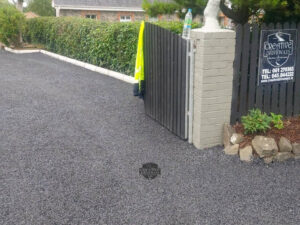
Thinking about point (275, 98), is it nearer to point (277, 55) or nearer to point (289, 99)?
point (289, 99)

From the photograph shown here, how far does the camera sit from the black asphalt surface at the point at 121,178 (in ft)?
11.9

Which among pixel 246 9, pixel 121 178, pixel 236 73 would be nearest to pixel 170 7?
A: pixel 246 9

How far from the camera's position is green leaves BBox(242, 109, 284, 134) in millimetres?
5059

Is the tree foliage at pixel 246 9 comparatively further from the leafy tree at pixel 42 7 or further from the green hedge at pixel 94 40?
the leafy tree at pixel 42 7

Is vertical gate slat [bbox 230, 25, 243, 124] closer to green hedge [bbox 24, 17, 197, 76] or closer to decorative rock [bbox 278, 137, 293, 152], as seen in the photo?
decorative rock [bbox 278, 137, 293, 152]

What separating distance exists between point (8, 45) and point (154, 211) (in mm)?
18529

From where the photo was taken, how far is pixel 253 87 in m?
5.43

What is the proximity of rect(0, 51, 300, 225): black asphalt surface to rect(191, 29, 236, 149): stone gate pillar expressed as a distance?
329 millimetres

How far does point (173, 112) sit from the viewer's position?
5859mm

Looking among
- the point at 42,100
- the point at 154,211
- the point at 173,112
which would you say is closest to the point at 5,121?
the point at 42,100

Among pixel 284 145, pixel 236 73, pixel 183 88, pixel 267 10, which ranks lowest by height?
pixel 284 145

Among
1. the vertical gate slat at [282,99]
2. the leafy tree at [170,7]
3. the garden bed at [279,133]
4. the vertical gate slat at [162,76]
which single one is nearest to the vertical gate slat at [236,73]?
the garden bed at [279,133]

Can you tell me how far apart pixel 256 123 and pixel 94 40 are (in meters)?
8.87

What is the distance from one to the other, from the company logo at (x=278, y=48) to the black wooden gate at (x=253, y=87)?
14 centimetres
